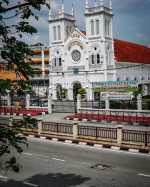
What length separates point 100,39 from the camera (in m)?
56.9

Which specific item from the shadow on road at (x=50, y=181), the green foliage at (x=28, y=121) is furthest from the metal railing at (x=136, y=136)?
the green foliage at (x=28, y=121)

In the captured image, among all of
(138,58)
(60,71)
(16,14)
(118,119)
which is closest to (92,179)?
(16,14)

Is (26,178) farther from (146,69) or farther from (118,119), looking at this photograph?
(146,69)

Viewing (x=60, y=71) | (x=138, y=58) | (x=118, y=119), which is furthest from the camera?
(x=138, y=58)

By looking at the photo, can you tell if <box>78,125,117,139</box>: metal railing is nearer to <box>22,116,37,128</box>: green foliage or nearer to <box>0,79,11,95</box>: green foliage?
<box>22,116,37,128</box>: green foliage

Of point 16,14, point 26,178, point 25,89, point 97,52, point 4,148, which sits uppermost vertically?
point 97,52

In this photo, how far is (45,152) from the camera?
61.0 ft

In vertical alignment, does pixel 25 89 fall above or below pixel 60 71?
below

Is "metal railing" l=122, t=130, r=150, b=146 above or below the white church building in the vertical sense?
below

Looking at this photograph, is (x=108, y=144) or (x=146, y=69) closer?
(x=108, y=144)

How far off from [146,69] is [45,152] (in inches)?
2149

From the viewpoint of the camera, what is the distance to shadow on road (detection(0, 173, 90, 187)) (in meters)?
13.1

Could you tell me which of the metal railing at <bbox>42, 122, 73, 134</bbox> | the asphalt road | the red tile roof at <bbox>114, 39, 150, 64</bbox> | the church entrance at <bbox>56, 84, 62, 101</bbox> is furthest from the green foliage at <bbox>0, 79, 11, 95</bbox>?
the church entrance at <bbox>56, 84, 62, 101</bbox>

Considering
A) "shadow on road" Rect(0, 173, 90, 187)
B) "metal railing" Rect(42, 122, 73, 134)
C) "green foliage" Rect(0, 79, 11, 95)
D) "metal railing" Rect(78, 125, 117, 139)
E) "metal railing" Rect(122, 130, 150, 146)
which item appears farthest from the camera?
"metal railing" Rect(42, 122, 73, 134)
